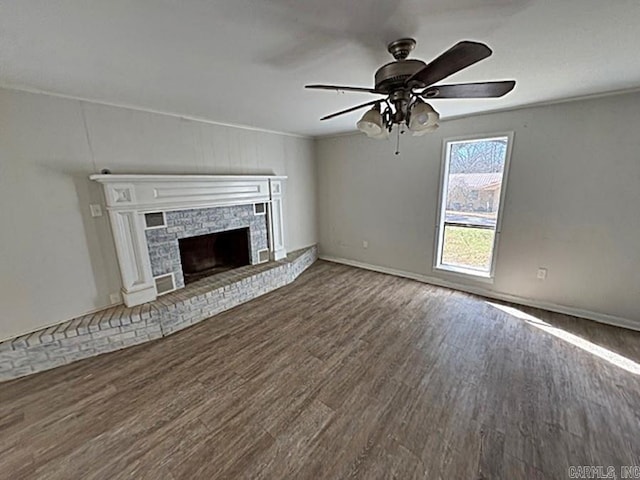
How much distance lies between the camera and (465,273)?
3652mm

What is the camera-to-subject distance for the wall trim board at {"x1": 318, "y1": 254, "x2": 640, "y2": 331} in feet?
9.07

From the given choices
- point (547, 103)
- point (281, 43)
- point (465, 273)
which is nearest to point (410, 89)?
point (281, 43)

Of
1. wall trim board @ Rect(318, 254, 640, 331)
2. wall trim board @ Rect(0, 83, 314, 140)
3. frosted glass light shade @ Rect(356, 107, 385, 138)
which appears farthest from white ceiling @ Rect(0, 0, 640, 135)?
wall trim board @ Rect(318, 254, 640, 331)

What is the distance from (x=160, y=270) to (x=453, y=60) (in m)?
3.23

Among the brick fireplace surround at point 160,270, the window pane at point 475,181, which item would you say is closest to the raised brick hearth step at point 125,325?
the brick fireplace surround at point 160,270

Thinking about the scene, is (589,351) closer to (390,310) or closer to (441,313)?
(441,313)

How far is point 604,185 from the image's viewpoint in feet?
8.68

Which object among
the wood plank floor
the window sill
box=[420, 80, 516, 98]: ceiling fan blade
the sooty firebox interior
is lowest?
the wood plank floor

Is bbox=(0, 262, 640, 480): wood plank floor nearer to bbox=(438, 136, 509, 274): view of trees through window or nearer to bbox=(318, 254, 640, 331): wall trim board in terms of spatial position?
bbox=(318, 254, 640, 331): wall trim board

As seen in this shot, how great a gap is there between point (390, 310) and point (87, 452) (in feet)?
9.27

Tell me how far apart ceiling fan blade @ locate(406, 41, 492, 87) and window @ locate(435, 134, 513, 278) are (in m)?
2.41

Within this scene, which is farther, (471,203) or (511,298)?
(471,203)

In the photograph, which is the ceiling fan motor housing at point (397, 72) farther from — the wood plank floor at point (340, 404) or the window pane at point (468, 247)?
the window pane at point (468, 247)

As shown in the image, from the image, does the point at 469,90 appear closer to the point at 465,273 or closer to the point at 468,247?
the point at 468,247
